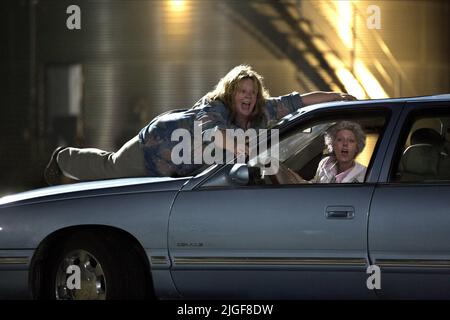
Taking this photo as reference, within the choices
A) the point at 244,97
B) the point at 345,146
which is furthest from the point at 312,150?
the point at 244,97

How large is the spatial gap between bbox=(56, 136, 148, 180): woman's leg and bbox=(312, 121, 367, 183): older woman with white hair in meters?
1.48

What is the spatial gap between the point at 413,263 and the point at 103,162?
282 centimetres

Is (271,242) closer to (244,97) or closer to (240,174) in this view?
(240,174)

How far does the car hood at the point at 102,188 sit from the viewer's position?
6.38m

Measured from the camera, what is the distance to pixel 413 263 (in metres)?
5.87

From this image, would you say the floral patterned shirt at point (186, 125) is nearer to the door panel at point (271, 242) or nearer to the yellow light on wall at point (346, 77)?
the door panel at point (271, 242)

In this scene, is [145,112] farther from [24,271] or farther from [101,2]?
[24,271]

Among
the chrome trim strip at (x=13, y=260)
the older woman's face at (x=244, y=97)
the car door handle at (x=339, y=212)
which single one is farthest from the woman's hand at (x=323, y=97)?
the chrome trim strip at (x=13, y=260)

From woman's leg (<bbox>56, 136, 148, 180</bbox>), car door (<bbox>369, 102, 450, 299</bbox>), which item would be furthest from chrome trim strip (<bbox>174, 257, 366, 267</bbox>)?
woman's leg (<bbox>56, 136, 148, 180</bbox>)

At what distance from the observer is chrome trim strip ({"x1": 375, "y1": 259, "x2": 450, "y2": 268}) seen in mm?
5824

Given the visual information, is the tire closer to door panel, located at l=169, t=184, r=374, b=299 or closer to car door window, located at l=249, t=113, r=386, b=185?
door panel, located at l=169, t=184, r=374, b=299

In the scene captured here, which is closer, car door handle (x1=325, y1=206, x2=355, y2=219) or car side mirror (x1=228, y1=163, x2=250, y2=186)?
car door handle (x1=325, y1=206, x2=355, y2=219)

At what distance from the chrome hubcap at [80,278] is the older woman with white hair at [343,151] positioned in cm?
136

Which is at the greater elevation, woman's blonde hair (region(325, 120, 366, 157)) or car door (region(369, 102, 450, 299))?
woman's blonde hair (region(325, 120, 366, 157))
